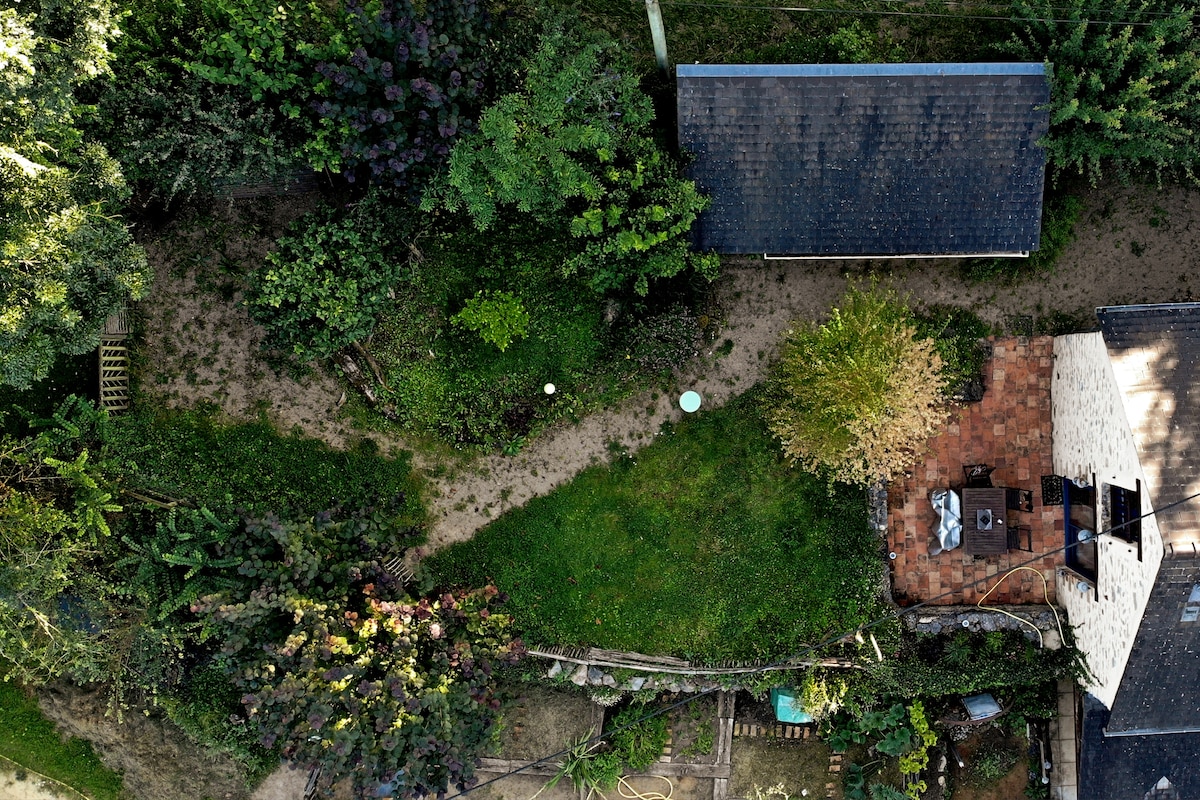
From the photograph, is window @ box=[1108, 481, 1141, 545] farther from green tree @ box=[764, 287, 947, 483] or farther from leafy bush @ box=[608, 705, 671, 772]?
leafy bush @ box=[608, 705, 671, 772]

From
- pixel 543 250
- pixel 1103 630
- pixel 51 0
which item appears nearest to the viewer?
pixel 51 0

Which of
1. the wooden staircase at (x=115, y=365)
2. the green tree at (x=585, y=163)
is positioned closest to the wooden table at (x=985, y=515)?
the green tree at (x=585, y=163)

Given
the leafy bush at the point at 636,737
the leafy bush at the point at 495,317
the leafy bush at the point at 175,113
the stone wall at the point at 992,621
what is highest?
the leafy bush at the point at 175,113

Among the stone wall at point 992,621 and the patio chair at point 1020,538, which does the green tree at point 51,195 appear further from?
the patio chair at point 1020,538

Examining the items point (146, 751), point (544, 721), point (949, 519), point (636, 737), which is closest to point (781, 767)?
point (636, 737)

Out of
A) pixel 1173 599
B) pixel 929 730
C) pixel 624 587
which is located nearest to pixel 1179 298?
pixel 1173 599

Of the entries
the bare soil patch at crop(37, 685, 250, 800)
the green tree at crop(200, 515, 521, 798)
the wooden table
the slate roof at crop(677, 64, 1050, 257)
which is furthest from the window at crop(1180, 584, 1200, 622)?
the bare soil patch at crop(37, 685, 250, 800)

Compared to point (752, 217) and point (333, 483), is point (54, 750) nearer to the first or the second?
point (333, 483)
